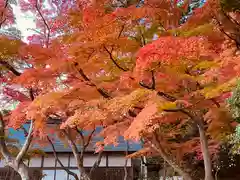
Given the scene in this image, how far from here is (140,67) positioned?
4664 mm

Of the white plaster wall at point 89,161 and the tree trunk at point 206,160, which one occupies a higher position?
the white plaster wall at point 89,161

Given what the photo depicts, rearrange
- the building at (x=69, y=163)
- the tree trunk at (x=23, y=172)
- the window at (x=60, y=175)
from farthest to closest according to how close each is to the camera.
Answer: the window at (x=60, y=175)
the building at (x=69, y=163)
the tree trunk at (x=23, y=172)

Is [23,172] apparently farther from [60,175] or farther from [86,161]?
[60,175]

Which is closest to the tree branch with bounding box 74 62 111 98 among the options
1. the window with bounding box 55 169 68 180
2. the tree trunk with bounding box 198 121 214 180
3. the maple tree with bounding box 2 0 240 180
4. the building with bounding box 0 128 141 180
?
the maple tree with bounding box 2 0 240 180

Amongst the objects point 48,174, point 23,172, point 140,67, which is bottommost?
point 23,172

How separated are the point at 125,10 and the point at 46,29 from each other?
11.0ft

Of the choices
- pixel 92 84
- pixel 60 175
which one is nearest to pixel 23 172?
pixel 92 84

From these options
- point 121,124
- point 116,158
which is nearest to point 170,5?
point 121,124

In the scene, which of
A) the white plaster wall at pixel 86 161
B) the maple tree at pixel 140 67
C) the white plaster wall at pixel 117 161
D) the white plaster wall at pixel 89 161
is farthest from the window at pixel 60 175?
the maple tree at pixel 140 67

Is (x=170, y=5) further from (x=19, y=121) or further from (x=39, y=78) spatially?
(x=19, y=121)

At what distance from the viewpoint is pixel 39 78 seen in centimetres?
584

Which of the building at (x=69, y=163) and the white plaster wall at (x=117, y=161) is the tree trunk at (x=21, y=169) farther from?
the white plaster wall at (x=117, y=161)

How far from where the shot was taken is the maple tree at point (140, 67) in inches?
188

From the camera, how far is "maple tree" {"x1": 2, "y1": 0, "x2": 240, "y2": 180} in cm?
479
